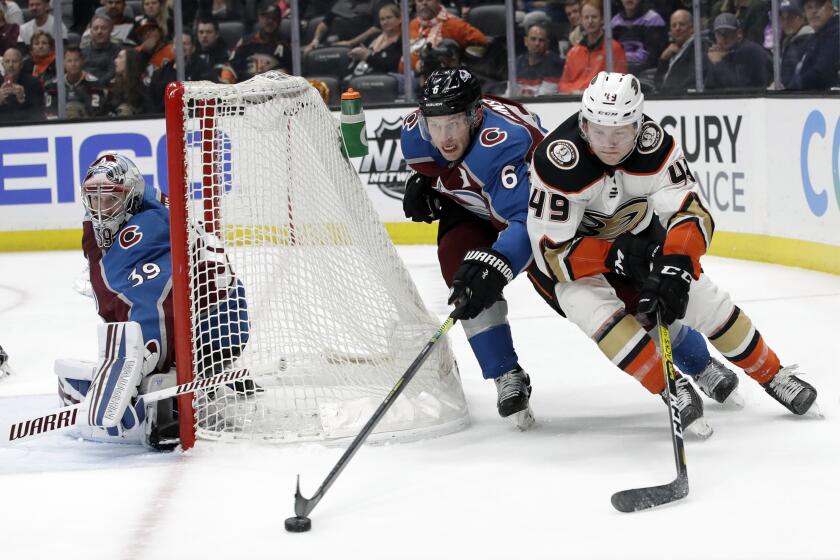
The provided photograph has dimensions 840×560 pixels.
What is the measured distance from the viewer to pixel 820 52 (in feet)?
20.1

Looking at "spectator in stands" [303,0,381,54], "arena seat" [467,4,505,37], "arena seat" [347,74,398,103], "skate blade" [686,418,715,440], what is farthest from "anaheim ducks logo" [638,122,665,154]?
"spectator in stands" [303,0,381,54]

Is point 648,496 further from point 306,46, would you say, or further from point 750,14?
point 306,46

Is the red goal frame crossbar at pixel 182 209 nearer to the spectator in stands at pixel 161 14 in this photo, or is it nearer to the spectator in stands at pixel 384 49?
the spectator in stands at pixel 384 49

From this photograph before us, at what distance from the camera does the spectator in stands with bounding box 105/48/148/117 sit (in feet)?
25.9

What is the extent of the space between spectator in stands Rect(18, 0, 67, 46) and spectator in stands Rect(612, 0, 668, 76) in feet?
11.1

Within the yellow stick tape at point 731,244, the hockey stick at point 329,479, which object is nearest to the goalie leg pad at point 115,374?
the hockey stick at point 329,479

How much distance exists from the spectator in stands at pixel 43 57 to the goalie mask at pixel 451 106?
198 inches

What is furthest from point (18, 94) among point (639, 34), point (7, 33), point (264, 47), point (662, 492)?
point (662, 492)

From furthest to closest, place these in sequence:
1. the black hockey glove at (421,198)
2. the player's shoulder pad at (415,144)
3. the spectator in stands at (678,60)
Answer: the spectator in stands at (678,60)
the black hockey glove at (421,198)
the player's shoulder pad at (415,144)

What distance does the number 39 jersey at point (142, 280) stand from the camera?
338 centimetres

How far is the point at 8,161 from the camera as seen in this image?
7.77 metres

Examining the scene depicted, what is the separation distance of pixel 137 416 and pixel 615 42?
476cm

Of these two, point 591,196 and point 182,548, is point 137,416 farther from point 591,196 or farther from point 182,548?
point 591,196

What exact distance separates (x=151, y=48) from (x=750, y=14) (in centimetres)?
358
